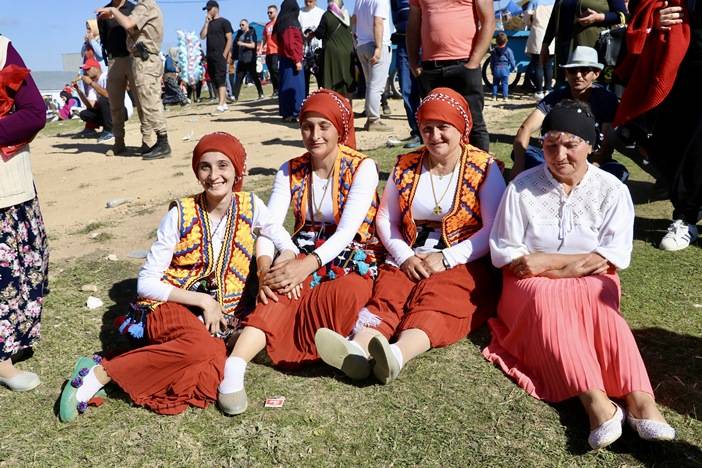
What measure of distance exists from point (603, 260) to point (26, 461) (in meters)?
2.68

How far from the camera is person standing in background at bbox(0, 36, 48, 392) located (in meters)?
3.02

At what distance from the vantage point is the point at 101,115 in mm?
10758

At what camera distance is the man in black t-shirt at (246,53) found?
15570 millimetres

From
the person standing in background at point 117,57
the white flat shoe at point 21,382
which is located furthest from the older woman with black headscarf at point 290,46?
the white flat shoe at point 21,382

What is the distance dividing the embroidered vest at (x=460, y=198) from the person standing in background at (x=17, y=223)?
1.96 metres

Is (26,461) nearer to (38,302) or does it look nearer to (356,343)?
(38,302)

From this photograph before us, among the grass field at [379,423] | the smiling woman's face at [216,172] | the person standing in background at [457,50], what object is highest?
the person standing in background at [457,50]

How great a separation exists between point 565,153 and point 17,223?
110 inches

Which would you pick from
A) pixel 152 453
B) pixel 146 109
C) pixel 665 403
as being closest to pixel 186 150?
pixel 146 109

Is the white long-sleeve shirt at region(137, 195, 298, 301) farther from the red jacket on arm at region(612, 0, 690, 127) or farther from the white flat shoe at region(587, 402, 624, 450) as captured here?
the red jacket on arm at region(612, 0, 690, 127)

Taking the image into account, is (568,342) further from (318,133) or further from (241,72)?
(241,72)

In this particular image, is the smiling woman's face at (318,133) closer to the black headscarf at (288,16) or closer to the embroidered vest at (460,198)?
the embroidered vest at (460,198)

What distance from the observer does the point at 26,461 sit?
248 cm

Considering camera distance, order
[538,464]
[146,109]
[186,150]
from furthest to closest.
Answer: [186,150] → [146,109] → [538,464]
